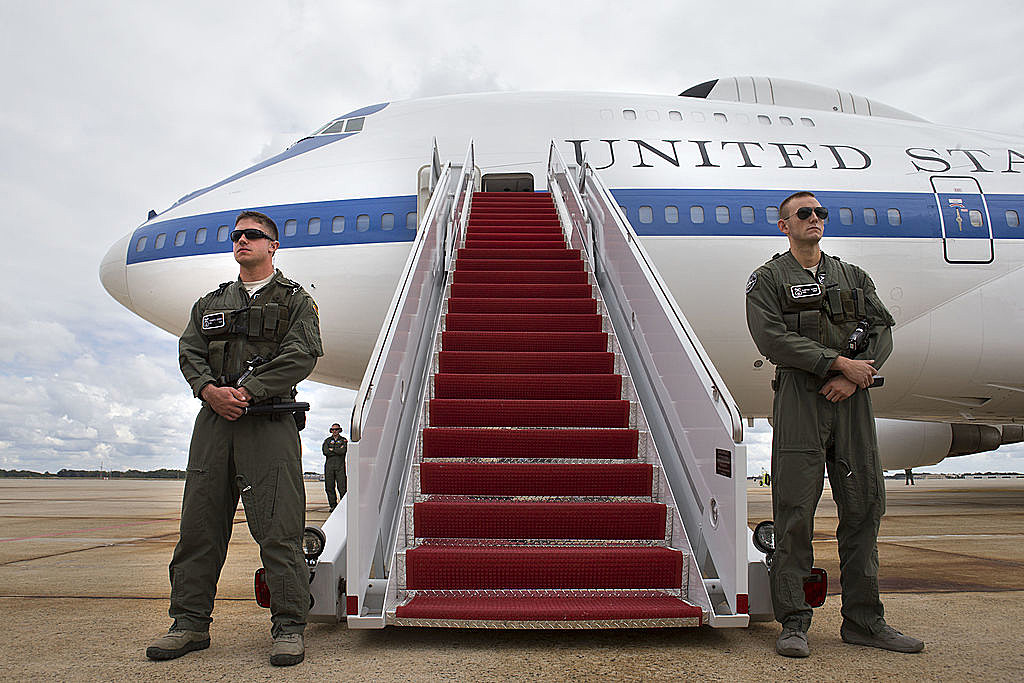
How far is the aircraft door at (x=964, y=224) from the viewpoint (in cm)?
775

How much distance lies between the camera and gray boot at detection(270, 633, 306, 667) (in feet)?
7.62

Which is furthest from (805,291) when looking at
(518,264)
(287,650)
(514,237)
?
(514,237)

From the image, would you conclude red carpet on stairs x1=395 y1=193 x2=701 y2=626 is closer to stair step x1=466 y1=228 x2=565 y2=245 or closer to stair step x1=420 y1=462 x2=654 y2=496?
stair step x1=420 y1=462 x2=654 y2=496

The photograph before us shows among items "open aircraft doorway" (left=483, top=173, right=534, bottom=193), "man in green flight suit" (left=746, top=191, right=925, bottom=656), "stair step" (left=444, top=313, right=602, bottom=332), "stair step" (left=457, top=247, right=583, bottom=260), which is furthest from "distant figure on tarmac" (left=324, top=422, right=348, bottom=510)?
"man in green flight suit" (left=746, top=191, right=925, bottom=656)

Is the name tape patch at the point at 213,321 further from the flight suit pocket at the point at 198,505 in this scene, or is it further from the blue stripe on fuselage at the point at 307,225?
the blue stripe on fuselage at the point at 307,225

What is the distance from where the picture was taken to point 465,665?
7.56ft

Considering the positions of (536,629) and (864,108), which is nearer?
(536,629)

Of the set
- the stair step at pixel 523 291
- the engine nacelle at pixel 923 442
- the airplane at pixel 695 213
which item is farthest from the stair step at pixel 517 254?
the engine nacelle at pixel 923 442

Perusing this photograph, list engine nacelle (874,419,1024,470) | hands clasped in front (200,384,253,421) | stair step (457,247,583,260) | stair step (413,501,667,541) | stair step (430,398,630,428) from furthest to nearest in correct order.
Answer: engine nacelle (874,419,1024,470) < stair step (457,247,583,260) < stair step (430,398,630,428) < stair step (413,501,667,541) < hands clasped in front (200,384,253,421)

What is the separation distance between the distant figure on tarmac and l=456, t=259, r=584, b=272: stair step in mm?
5046

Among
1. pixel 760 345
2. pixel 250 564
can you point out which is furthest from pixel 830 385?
pixel 250 564

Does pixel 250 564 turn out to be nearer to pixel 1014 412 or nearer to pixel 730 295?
pixel 730 295

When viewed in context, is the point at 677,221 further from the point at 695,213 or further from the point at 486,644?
the point at 486,644

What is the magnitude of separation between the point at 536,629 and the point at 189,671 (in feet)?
3.70
